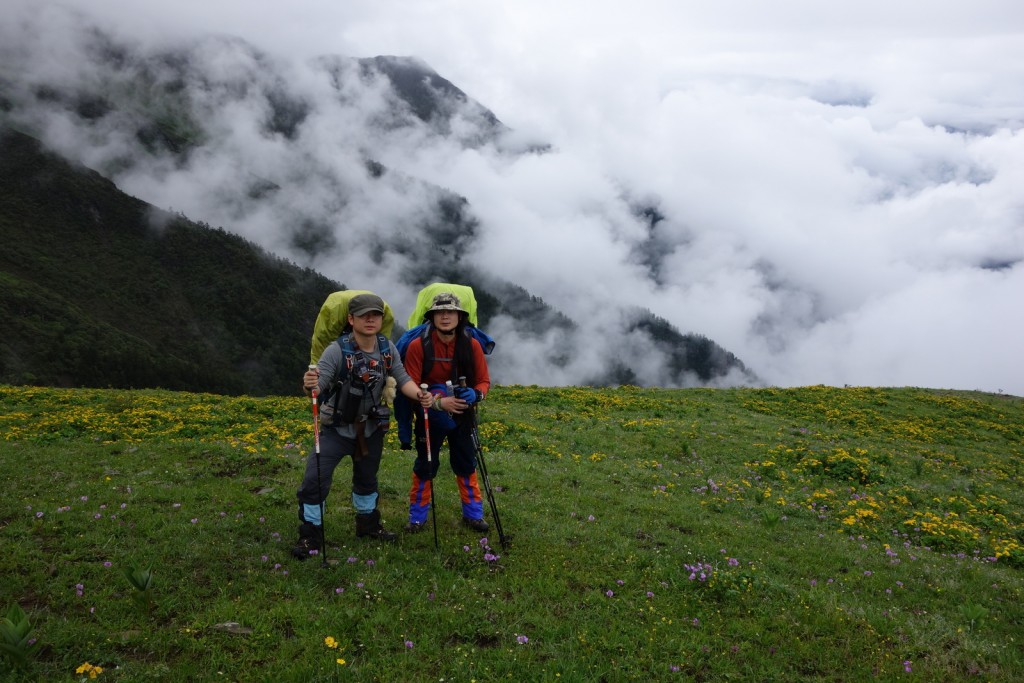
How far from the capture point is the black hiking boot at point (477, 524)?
376 inches

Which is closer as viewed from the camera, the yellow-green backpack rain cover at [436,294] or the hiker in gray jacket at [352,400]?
the hiker in gray jacket at [352,400]

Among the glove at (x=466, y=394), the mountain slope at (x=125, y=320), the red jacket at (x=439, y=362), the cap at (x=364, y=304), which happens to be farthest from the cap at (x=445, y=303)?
the mountain slope at (x=125, y=320)

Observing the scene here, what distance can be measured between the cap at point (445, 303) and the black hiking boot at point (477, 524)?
12.2 ft

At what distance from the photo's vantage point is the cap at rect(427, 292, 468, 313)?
331 inches

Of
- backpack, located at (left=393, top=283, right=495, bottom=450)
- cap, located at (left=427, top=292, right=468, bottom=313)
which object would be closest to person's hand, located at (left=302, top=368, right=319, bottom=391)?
backpack, located at (left=393, top=283, right=495, bottom=450)

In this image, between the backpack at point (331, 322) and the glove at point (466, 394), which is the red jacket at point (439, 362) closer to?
the glove at point (466, 394)

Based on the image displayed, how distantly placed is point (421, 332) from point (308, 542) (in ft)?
11.5

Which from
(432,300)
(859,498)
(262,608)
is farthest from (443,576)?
(859,498)

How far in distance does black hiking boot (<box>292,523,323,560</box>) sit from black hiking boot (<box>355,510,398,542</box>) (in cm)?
73

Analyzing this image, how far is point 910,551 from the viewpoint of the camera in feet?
35.3

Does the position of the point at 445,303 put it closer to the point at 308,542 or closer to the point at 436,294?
the point at 436,294

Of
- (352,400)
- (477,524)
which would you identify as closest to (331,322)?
(352,400)

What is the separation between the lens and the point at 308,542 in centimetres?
→ 815

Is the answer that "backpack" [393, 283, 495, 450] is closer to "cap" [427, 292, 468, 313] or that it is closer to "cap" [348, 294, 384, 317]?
"cap" [427, 292, 468, 313]
